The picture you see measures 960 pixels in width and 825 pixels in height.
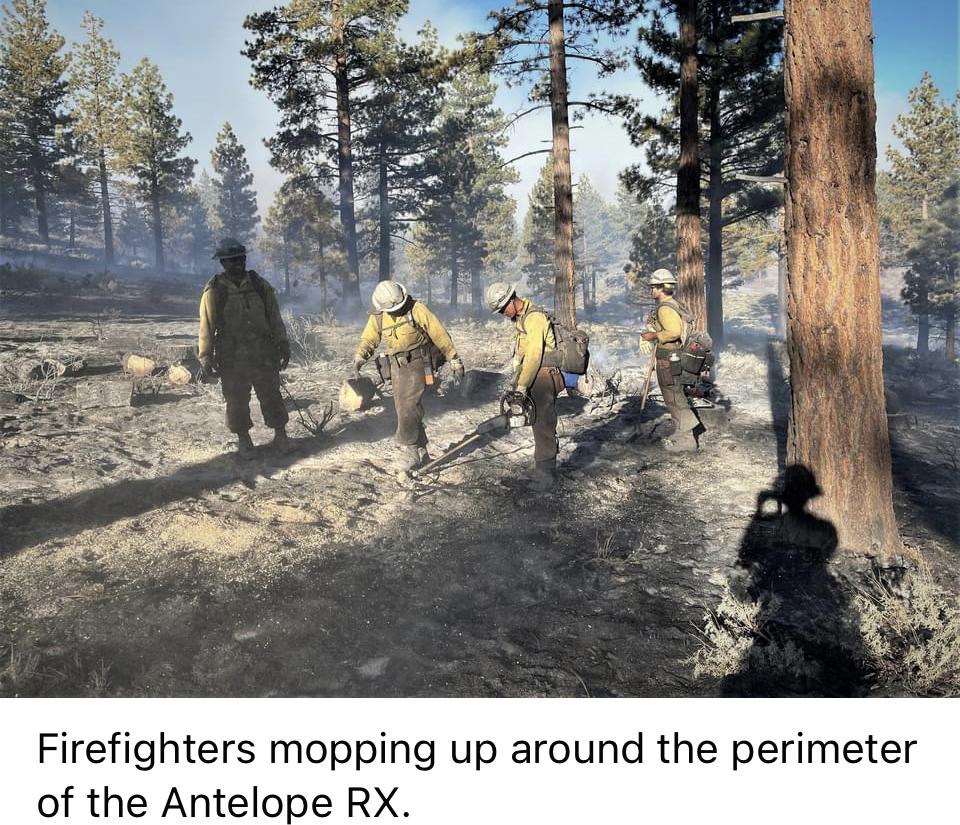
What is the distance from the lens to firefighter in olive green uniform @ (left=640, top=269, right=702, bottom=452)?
6.80 metres

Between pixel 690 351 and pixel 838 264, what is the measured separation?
3.02 meters

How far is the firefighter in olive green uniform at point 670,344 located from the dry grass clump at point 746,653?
158 inches

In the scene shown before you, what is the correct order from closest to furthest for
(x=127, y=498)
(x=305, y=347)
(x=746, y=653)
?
(x=746, y=653) → (x=127, y=498) → (x=305, y=347)

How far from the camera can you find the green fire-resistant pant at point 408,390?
19.0ft

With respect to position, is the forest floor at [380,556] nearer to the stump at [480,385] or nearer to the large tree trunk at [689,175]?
the stump at [480,385]

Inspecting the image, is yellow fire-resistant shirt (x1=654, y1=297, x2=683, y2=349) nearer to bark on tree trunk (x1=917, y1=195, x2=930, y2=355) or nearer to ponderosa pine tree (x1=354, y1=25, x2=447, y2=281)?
ponderosa pine tree (x1=354, y1=25, x2=447, y2=281)

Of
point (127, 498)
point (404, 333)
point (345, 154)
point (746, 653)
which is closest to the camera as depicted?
point (746, 653)

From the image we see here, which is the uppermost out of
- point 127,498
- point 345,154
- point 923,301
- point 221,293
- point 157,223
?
point 157,223

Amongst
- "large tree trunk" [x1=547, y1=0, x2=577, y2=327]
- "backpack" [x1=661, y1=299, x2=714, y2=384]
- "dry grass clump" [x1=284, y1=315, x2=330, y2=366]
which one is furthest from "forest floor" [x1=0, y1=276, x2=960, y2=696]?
"dry grass clump" [x1=284, y1=315, x2=330, y2=366]

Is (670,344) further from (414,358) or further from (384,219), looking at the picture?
(384,219)

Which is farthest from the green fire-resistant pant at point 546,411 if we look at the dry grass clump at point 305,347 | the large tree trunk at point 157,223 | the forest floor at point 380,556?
the large tree trunk at point 157,223

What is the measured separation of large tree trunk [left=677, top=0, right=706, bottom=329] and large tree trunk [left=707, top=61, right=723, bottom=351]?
436 cm

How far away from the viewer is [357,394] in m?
8.46

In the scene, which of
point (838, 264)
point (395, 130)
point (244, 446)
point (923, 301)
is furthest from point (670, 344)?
point (923, 301)
